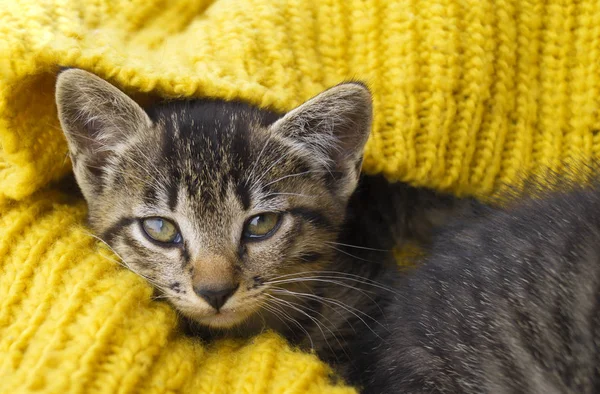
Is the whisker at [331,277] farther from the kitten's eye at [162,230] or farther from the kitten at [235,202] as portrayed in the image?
the kitten's eye at [162,230]

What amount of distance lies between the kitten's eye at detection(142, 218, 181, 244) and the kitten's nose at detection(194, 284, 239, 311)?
144 millimetres

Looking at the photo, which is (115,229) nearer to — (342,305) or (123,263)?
(123,263)

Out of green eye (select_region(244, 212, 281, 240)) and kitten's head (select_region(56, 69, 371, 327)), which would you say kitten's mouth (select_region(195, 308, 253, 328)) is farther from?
green eye (select_region(244, 212, 281, 240))

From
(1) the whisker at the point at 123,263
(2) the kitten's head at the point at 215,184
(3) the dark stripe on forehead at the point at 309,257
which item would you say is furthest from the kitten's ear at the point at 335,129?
(1) the whisker at the point at 123,263

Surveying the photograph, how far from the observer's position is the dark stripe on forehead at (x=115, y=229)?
4.25 ft

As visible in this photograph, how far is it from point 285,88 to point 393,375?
2.05ft

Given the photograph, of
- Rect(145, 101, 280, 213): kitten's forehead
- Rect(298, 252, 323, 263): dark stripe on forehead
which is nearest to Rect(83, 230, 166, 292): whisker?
Rect(145, 101, 280, 213): kitten's forehead

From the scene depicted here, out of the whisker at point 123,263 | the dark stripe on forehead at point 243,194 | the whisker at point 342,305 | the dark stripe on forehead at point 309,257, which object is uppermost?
the dark stripe on forehead at point 243,194

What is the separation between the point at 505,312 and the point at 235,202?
536 millimetres

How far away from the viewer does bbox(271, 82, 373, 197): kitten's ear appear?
4.19 feet

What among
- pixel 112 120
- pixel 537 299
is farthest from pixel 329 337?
pixel 112 120

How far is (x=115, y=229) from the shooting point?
4.27 ft

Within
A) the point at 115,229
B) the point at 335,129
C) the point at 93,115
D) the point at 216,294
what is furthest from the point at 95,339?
the point at 335,129

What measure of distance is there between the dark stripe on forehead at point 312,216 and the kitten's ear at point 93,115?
35 centimetres
